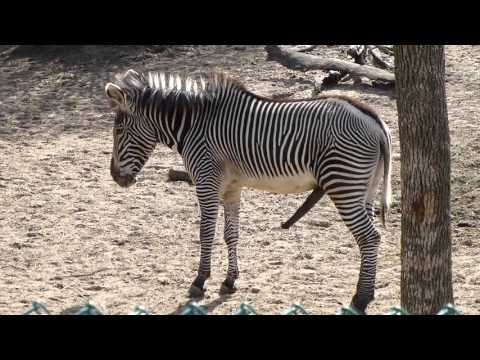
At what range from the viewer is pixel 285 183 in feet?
24.0

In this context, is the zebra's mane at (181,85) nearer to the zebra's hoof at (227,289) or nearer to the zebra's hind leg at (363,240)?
the zebra's hind leg at (363,240)

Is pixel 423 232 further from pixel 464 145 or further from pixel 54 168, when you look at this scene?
pixel 54 168

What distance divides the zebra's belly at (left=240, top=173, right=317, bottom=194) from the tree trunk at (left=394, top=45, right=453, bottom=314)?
177 centimetres

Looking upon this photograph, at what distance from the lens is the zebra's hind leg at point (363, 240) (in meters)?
6.97

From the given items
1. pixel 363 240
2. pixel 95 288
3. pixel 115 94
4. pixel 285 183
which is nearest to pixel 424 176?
pixel 363 240

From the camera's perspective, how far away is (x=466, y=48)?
13750mm

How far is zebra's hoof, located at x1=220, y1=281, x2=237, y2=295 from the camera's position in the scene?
7.47 m

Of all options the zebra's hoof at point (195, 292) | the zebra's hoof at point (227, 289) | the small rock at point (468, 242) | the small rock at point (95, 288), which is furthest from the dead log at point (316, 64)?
the small rock at point (95, 288)

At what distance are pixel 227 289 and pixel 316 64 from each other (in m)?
6.37

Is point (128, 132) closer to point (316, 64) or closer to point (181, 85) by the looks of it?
point (181, 85)

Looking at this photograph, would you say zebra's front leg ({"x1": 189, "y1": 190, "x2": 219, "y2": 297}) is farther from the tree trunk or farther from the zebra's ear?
the tree trunk

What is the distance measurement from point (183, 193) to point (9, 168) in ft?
8.02

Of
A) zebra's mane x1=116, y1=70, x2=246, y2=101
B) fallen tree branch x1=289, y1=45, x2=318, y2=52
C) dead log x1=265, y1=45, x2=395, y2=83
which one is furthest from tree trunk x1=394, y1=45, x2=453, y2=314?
fallen tree branch x1=289, y1=45, x2=318, y2=52

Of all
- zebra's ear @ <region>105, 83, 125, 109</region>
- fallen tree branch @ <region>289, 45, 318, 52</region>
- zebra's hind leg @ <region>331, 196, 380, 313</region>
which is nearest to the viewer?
zebra's hind leg @ <region>331, 196, 380, 313</region>
